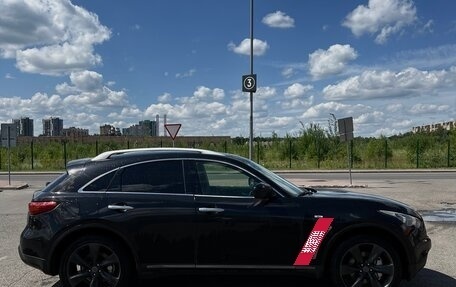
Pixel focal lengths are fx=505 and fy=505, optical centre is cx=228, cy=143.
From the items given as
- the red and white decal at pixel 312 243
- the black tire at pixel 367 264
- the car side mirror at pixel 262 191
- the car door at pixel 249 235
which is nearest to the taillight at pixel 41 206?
the car door at pixel 249 235

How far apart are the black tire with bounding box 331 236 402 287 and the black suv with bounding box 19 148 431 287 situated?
0.01 m

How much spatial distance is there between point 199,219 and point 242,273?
0.72 meters

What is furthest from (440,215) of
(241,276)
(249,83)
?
(249,83)

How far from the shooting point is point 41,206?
17.8 ft

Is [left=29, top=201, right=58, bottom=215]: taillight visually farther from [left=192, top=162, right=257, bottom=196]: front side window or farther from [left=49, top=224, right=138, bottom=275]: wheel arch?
[left=192, top=162, right=257, bottom=196]: front side window

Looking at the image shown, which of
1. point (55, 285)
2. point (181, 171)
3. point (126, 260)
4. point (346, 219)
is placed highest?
point (181, 171)

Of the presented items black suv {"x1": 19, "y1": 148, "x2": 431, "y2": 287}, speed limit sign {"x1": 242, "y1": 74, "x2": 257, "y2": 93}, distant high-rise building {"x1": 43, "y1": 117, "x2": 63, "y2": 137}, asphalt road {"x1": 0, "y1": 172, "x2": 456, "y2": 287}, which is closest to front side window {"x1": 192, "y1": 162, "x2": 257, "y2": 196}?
black suv {"x1": 19, "y1": 148, "x2": 431, "y2": 287}

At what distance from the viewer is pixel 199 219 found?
5.25 metres

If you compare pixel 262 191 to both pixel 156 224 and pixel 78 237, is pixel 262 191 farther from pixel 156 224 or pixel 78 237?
pixel 78 237

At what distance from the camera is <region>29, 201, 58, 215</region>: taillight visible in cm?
539

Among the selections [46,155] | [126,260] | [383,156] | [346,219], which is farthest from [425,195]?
[46,155]

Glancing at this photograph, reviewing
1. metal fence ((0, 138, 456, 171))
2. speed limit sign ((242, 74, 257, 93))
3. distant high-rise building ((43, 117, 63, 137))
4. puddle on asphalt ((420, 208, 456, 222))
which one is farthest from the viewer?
distant high-rise building ((43, 117, 63, 137))

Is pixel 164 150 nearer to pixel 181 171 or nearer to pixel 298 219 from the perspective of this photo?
pixel 181 171

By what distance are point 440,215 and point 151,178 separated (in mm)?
8379
